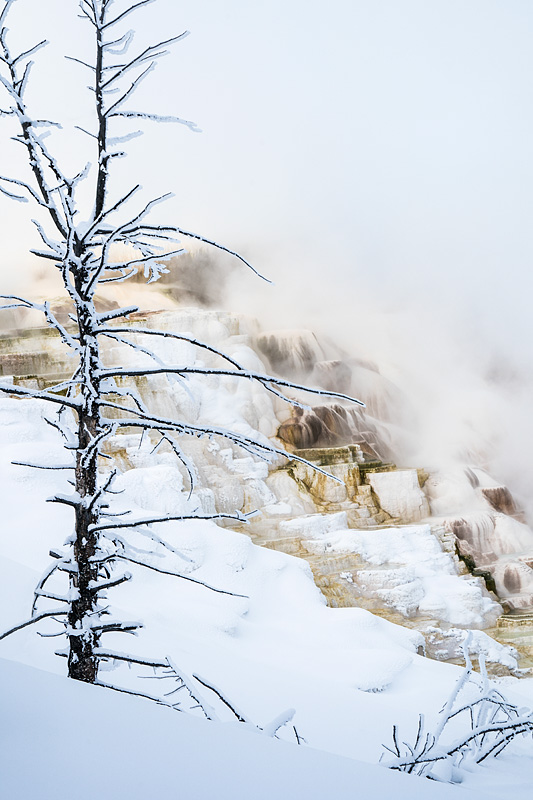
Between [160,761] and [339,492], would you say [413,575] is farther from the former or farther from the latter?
[160,761]

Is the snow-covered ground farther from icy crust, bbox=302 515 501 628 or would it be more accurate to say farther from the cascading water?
icy crust, bbox=302 515 501 628

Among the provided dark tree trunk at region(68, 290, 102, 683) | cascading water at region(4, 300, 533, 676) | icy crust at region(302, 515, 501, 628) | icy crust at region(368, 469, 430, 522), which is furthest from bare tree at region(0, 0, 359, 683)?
icy crust at region(368, 469, 430, 522)

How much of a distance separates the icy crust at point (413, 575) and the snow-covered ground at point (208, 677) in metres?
3.46

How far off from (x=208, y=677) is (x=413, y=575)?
328 inches

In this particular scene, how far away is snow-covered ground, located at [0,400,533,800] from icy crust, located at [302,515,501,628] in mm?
3456

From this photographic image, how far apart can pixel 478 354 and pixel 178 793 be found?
32.6 metres

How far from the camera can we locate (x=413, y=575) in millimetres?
11516

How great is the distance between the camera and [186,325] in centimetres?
1916

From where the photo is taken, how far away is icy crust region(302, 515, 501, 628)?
432 inches

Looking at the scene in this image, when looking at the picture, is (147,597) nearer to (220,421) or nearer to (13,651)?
(13,651)

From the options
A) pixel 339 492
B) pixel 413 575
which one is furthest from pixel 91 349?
pixel 339 492

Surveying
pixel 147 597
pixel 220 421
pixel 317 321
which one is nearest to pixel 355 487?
pixel 220 421

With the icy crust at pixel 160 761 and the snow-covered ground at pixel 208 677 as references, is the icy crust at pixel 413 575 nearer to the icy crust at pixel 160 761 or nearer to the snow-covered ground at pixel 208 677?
the snow-covered ground at pixel 208 677

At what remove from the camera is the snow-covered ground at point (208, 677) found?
41.8 inches
